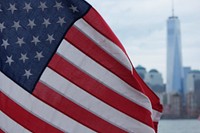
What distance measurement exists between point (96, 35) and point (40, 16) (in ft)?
1.90

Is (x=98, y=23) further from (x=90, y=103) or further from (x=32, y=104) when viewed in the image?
(x=32, y=104)

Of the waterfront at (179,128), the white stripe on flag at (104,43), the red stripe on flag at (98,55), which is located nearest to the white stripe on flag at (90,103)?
the red stripe on flag at (98,55)

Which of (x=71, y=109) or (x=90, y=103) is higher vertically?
(x=90, y=103)

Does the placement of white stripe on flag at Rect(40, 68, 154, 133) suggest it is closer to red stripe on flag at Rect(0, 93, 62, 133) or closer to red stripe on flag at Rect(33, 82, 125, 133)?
red stripe on flag at Rect(33, 82, 125, 133)

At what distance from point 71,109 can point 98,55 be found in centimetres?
59

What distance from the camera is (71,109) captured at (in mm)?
5840

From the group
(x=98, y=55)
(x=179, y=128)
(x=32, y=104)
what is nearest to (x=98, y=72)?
(x=98, y=55)

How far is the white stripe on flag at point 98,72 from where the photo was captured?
5.90m

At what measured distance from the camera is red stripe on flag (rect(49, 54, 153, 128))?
231 inches

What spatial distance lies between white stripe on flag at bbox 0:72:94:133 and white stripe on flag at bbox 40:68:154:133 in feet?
0.63

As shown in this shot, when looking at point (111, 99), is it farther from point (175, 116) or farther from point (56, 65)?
point (175, 116)

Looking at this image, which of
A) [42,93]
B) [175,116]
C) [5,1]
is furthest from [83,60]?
[175,116]

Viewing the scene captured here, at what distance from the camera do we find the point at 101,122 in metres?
5.93

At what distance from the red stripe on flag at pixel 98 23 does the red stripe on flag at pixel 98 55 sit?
0.46 ft
